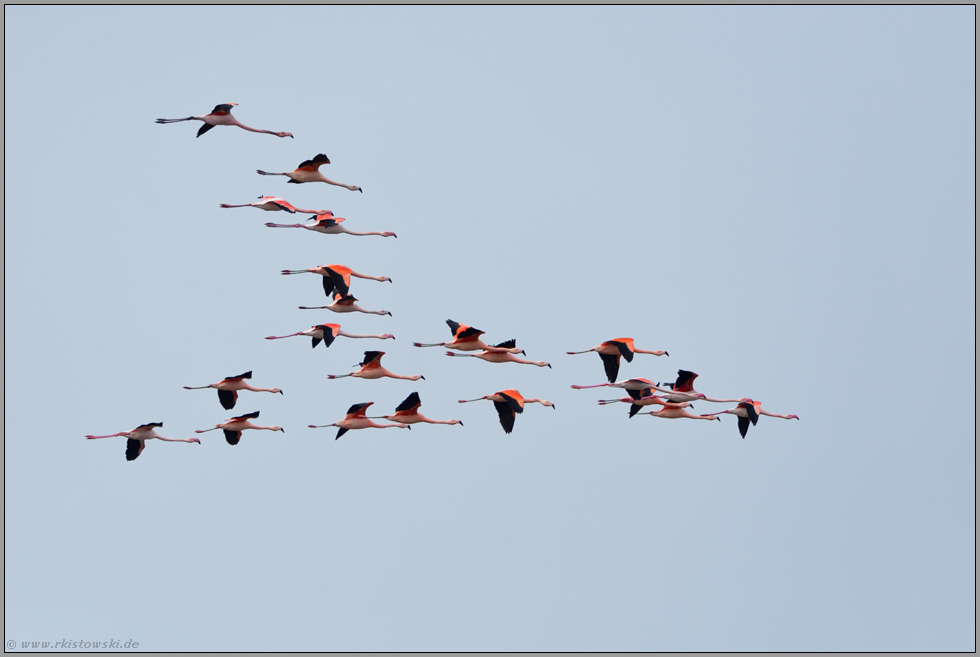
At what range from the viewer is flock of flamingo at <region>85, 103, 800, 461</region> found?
43.8m

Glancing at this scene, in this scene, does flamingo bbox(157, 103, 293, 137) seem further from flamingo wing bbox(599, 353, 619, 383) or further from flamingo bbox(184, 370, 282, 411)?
flamingo wing bbox(599, 353, 619, 383)

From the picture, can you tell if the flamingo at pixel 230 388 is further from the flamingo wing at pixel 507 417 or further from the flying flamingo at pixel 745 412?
the flying flamingo at pixel 745 412

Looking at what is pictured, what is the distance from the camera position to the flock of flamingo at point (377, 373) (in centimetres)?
4381

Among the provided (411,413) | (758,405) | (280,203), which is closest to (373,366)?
(411,413)

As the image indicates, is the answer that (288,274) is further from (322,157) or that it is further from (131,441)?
(131,441)

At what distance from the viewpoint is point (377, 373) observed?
4559cm

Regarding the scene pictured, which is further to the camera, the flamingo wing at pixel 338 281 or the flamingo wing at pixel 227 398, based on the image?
the flamingo wing at pixel 227 398

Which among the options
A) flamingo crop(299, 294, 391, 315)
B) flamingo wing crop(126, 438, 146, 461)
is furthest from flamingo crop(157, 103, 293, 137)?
flamingo wing crop(126, 438, 146, 461)

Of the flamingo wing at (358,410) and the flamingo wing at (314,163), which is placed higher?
the flamingo wing at (314,163)

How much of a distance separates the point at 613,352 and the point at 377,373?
5363mm

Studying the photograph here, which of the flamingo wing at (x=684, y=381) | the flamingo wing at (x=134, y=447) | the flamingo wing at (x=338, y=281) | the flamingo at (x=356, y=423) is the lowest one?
the flamingo wing at (x=134, y=447)

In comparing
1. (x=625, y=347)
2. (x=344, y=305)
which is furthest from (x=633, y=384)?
(x=344, y=305)

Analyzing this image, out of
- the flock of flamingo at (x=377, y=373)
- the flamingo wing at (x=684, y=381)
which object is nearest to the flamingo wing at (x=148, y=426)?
the flock of flamingo at (x=377, y=373)

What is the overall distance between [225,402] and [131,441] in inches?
95.7
